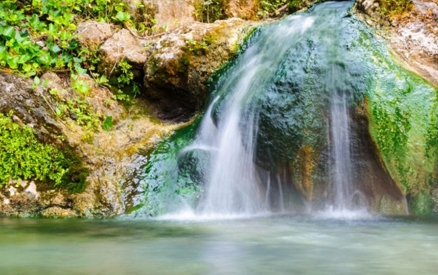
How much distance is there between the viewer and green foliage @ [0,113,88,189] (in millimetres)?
5383

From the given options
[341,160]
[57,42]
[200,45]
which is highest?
[57,42]

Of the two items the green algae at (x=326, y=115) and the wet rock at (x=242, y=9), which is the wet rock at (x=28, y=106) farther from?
the wet rock at (x=242, y=9)

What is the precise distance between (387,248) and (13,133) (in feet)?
12.8

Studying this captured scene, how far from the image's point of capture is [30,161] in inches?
214

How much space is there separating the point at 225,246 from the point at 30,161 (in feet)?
9.35

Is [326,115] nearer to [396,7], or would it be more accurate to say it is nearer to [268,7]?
[396,7]

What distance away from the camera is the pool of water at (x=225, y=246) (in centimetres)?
286

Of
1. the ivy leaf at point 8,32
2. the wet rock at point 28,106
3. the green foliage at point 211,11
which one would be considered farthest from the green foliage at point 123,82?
the ivy leaf at point 8,32

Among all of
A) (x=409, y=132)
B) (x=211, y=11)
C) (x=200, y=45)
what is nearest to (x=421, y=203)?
(x=409, y=132)

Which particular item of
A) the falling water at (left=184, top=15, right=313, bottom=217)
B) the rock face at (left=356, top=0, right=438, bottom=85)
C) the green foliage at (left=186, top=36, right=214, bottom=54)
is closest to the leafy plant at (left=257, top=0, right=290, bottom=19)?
the green foliage at (left=186, top=36, right=214, bottom=54)

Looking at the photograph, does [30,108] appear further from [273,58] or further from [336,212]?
[336,212]

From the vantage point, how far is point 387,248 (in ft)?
11.0

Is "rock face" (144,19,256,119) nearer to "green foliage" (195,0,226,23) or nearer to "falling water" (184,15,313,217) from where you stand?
"falling water" (184,15,313,217)

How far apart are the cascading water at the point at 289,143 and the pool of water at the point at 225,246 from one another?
0.52 m
